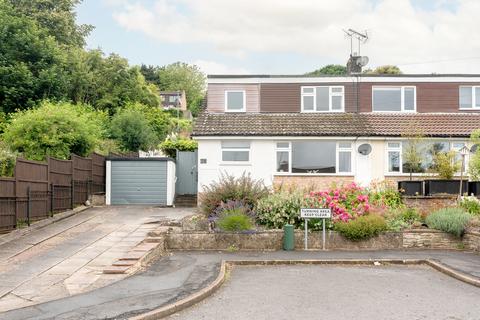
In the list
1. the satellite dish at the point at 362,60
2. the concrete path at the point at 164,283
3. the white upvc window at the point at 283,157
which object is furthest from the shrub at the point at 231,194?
the satellite dish at the point at 362,60

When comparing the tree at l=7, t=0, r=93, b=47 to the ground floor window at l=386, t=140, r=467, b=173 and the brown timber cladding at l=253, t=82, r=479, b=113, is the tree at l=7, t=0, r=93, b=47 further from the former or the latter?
the ground floor window at l=386, t=140, r=467, b=173

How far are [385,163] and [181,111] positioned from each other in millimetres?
71619

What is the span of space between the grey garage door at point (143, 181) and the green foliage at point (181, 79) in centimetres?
7358

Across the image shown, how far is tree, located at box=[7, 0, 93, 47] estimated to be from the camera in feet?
136

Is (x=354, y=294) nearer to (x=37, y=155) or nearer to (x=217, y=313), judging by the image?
(x=217, y=313)

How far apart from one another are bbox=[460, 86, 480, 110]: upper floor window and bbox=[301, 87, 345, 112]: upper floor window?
5797 millimetres

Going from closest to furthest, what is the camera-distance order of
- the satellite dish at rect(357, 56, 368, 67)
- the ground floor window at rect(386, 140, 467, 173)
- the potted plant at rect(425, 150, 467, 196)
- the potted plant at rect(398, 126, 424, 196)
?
the potted plant at rect(425, 150, 467, 196), the potted plant at rect(398, 126, 424, 196), the ground floor window at rect(386, 140, 467, 173), the satellite dish at rect(357, 56, 368, 67)

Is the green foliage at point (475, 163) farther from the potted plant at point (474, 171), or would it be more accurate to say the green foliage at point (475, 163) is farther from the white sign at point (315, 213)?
the white sign at point (315, 213)

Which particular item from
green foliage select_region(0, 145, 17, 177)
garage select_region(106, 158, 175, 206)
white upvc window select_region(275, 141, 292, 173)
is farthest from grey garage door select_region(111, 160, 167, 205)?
green foliage select_region(0, 145, 17, 177)

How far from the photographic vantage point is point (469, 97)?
25391 mm

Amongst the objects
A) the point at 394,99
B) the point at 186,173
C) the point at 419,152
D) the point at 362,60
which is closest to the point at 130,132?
the point at 186,173

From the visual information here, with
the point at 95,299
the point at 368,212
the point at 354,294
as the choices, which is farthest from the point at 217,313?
the point at 368,212

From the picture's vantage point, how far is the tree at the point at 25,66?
29062 mm

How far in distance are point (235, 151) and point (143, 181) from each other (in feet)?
15.2
